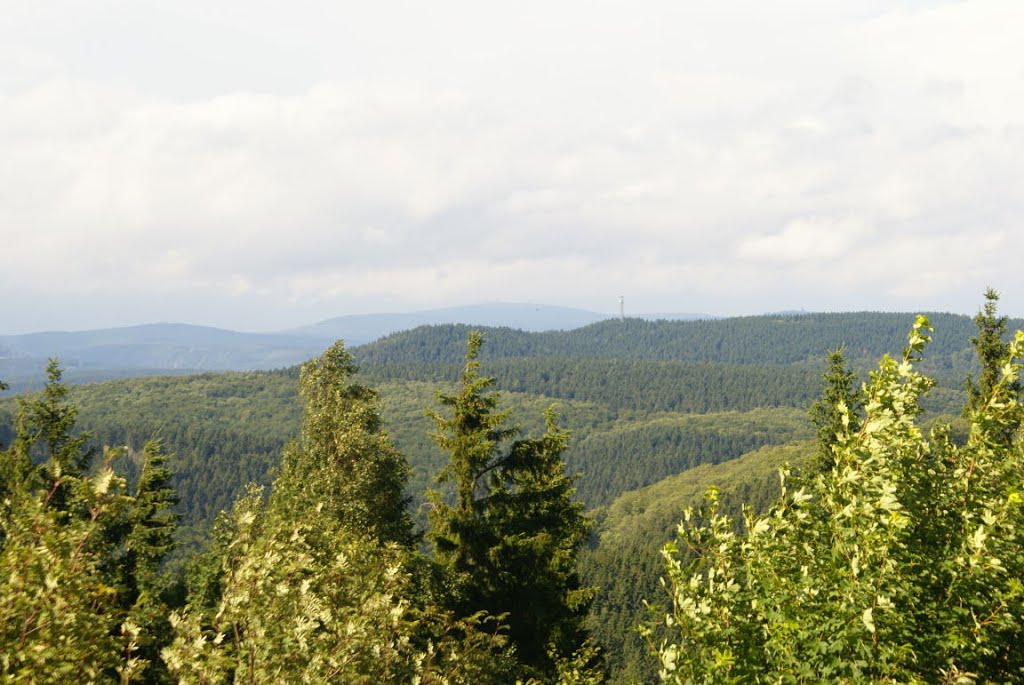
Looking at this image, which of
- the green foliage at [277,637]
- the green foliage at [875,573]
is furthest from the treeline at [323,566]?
the green foliage at [875,573]

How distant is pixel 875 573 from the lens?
8.20 meters

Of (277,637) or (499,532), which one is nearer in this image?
(277,637)

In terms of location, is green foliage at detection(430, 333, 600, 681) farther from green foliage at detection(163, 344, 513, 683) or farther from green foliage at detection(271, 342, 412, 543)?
green foliage at detection(271, 342, 412, 543)

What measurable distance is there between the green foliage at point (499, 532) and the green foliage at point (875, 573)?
70.6 ft

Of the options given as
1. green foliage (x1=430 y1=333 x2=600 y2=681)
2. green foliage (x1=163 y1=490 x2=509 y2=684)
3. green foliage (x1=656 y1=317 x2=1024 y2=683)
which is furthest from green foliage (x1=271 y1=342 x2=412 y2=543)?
green foliage (x1=656 y1=317 x2=1024 y2=683)

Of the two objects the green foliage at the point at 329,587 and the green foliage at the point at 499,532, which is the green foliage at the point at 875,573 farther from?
the green foliage at the point at 499,532

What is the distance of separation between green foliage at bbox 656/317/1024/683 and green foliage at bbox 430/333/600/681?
21.5 m

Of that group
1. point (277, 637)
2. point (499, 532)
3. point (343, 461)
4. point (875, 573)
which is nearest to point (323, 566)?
point (277, 637)

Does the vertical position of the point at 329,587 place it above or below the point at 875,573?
below

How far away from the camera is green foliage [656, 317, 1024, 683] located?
7957mm

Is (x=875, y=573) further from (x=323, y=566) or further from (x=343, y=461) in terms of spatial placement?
(x=343, y=461)

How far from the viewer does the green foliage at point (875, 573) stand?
7.96 m

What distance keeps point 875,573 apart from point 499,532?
24.9 m

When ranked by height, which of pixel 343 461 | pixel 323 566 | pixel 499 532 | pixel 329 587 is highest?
pixel 323 566
